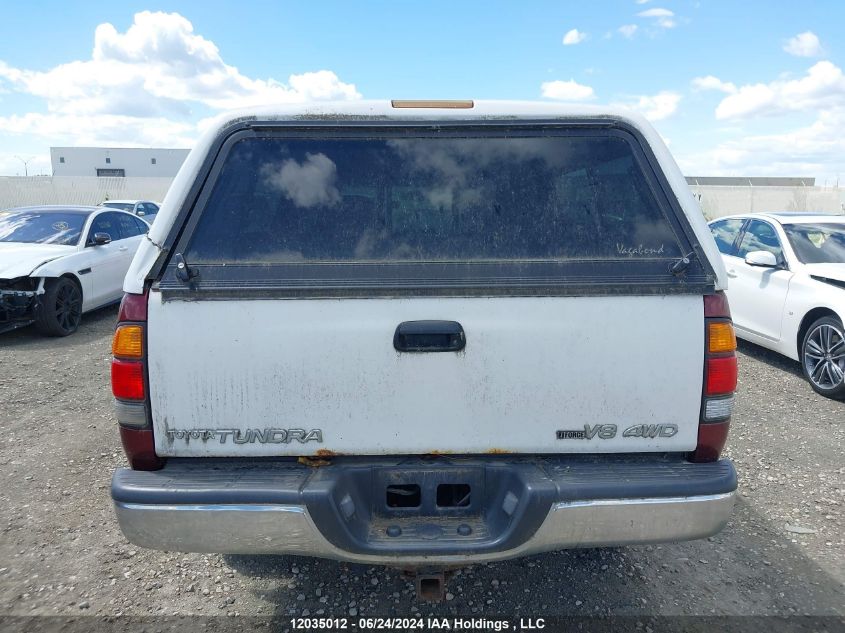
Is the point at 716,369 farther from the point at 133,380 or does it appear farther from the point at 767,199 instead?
the point at 767,199

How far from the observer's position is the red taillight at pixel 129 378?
2.03m

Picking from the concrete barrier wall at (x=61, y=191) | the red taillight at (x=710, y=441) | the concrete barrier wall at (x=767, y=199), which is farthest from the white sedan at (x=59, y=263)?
the concrete barrier wall at (x=61, y=191)

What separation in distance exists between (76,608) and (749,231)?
7.47 m

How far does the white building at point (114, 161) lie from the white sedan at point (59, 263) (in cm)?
5961

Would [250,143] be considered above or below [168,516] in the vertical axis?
above

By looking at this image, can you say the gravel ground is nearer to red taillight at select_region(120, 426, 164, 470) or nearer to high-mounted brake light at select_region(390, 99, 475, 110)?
red taillight at select_region(120, 426, 164, 470)

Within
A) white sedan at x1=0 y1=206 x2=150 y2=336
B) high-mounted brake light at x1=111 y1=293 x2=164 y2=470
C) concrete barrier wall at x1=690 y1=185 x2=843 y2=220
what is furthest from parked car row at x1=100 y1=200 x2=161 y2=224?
concrete barrier wall at x1=690 y1=185 x2=843 y2=220

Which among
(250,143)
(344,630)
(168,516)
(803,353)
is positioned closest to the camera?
(168,516)

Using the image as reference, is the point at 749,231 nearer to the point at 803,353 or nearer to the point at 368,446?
the point at 803,353

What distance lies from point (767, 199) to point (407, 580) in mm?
29883

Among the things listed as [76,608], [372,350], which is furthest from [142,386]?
[76,608]

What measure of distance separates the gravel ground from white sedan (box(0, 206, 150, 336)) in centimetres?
361

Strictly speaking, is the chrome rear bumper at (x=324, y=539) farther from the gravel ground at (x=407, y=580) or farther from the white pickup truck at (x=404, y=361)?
the gravel ground at (x=407, y=580)

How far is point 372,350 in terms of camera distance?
2.04 meters
